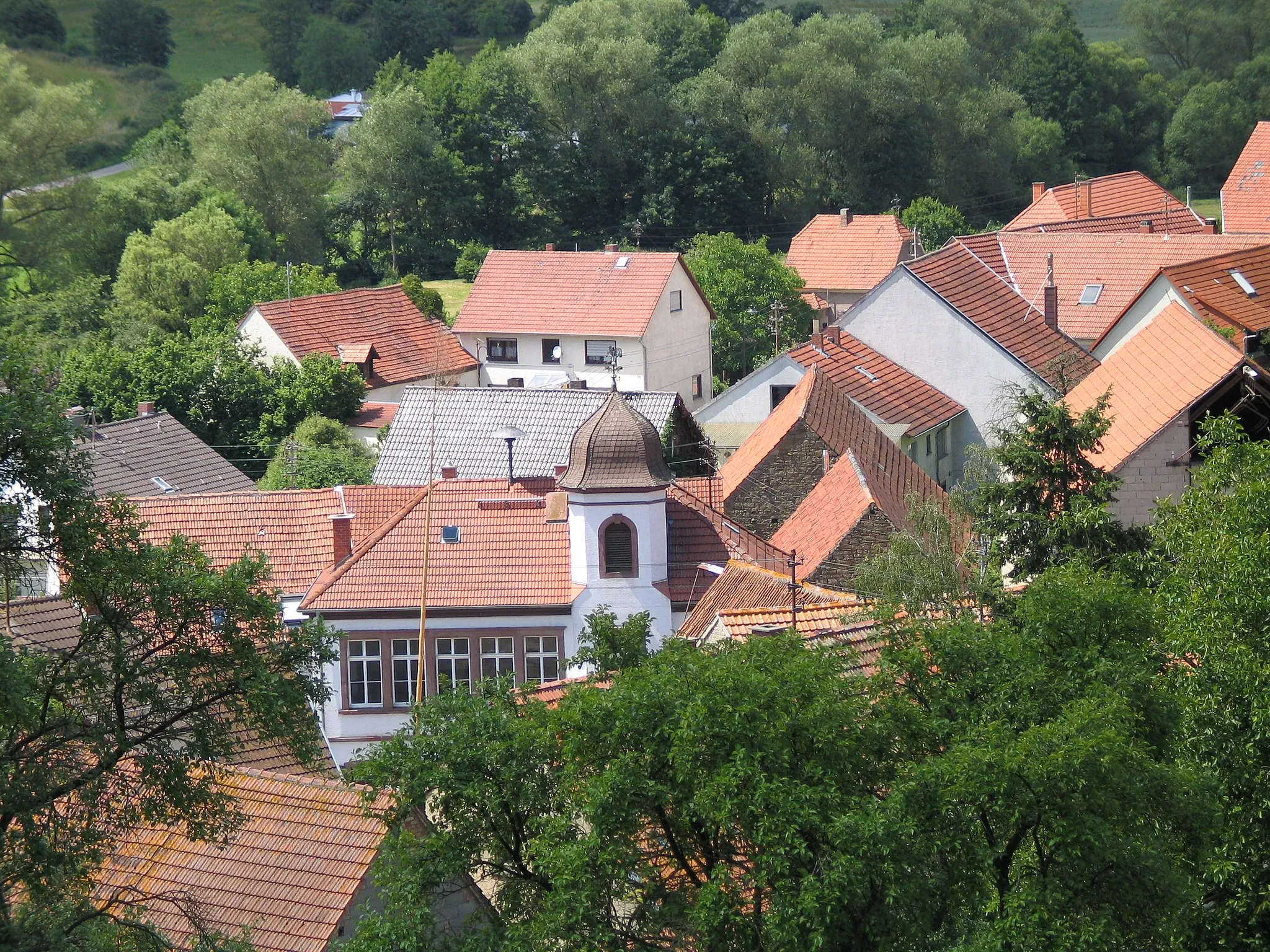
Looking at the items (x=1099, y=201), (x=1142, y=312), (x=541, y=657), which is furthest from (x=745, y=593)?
(x=1099, y=201)

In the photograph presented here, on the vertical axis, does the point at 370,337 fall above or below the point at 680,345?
above

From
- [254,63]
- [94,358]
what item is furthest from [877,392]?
[254,63]

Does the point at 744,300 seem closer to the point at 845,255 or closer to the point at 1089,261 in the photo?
the point at 845,255

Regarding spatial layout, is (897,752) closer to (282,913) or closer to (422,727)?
(422,727)

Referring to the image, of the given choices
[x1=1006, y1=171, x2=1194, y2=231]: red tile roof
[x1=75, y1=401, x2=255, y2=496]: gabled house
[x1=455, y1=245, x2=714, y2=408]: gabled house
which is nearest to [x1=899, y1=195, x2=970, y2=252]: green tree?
[x1=1006, y1=171, x2=1194, y2=231]: red tile roof

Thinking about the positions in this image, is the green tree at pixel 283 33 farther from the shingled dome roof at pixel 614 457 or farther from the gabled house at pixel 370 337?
the shingled dome roof at pixel 614 457

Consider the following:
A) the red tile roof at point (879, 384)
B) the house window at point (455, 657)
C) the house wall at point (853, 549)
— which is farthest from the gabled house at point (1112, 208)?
the house window at point (455, 657)
